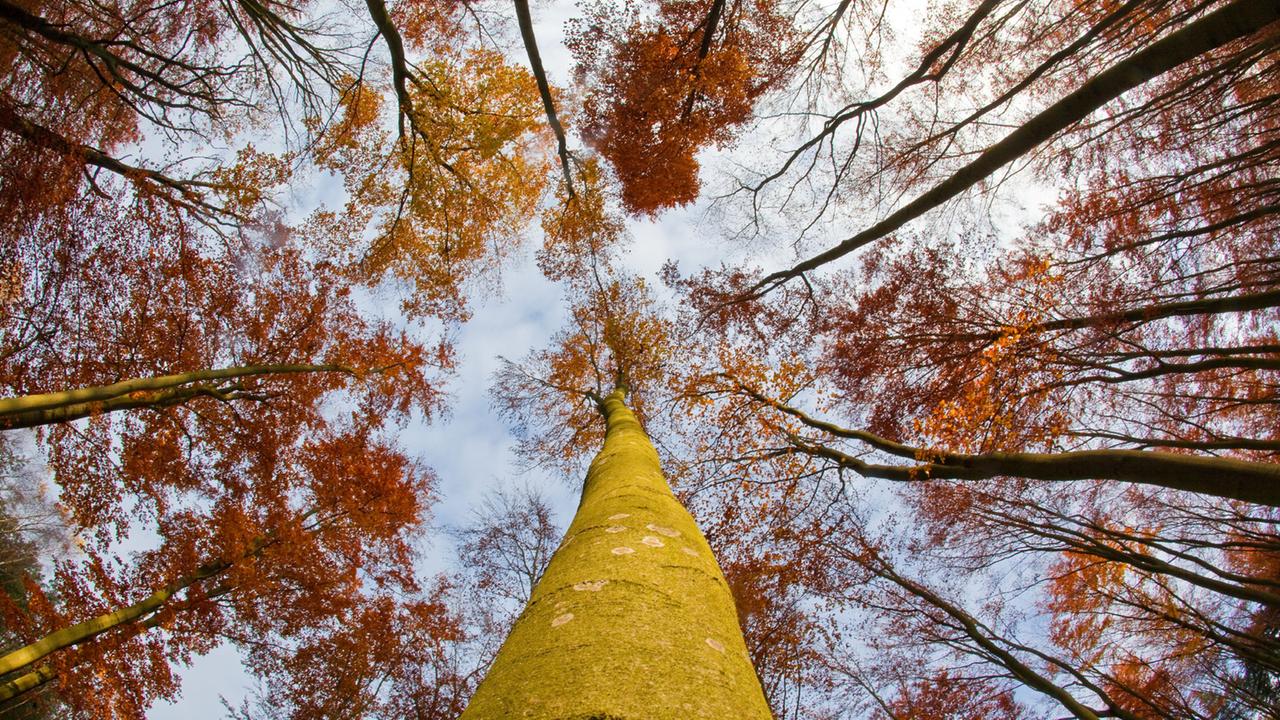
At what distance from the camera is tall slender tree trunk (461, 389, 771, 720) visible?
1095 millimetres

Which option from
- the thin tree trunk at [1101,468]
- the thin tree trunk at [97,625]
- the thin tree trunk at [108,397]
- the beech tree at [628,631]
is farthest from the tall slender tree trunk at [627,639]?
the thin tree trunk at [97,625]

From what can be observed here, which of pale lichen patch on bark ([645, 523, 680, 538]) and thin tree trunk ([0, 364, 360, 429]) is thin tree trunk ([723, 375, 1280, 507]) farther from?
thin tree trunk ([0, 364, 360, 429])

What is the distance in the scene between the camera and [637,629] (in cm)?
138

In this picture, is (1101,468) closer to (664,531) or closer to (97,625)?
(664,531)

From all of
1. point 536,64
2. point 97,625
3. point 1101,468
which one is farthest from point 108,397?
point 1101,468

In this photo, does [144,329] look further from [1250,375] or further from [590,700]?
[1250,375]

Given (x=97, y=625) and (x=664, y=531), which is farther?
(x=97, y=625)

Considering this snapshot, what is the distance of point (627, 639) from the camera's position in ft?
4.33

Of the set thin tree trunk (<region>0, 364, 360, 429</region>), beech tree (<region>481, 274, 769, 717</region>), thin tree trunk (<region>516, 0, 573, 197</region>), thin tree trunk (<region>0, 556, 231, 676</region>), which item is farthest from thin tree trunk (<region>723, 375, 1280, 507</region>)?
thin tree trunk (<region>0, 556, 231, 676</region>)

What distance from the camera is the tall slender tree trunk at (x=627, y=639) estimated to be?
1.09m

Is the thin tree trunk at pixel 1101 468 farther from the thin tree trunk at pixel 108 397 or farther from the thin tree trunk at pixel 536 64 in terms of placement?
the thin tree trunk at pixel 108 397

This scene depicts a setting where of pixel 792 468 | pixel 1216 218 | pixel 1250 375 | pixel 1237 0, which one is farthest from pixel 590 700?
pixel 1250 375

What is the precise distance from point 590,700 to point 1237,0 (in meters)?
5.41

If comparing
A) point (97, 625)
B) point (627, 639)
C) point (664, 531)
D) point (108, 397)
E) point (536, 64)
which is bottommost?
point (627, 639)
